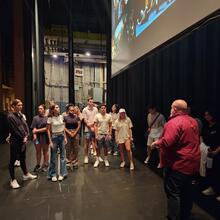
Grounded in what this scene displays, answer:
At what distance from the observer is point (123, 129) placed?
413 centimetres

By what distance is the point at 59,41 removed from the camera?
10172 mm

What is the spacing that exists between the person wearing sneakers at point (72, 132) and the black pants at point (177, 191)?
218 centimetres

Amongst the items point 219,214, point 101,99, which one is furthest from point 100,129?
point 101,99

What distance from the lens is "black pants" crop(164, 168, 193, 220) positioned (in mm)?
2045

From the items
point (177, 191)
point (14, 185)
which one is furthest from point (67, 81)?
point (177, 191)

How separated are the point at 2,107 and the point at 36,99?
1090 millimetres

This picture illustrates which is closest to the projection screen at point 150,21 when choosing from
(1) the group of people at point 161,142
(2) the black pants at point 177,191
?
(1) the group of people at point 161,142

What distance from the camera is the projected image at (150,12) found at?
290cm

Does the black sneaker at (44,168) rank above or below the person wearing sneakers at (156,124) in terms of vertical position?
below

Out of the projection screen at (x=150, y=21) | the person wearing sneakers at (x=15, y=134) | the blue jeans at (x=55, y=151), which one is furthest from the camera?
the blue jeans at (x=55, y=151)

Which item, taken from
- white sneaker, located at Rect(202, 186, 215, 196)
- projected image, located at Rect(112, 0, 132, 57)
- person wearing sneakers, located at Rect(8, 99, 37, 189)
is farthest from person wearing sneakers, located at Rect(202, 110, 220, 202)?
person wearing sneakers, located at Rect(8, 99, 37, 189)

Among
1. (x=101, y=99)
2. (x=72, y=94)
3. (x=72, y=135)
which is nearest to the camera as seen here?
(x=72, y=135)

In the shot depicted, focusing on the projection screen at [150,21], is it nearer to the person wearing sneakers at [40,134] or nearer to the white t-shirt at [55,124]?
the white t-shirt at [55,124]

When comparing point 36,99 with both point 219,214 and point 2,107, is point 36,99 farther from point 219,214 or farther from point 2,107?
point 219,214
